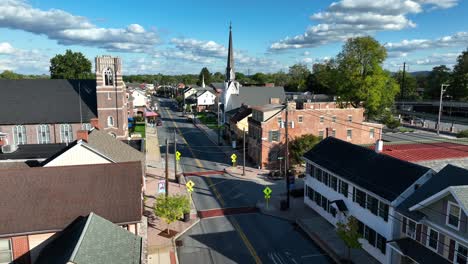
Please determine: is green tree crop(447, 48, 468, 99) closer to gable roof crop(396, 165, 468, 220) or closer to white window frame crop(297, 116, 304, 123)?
white window frame crop(297, 116, 304, 123)

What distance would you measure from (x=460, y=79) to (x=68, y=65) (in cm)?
10531

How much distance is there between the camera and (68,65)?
98250mm

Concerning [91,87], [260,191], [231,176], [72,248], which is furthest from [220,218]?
[91,87]

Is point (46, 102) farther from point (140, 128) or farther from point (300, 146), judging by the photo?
point (300, 146)

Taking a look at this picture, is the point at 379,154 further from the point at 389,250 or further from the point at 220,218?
the point at 220,218

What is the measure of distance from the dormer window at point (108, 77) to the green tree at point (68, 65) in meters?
52.7

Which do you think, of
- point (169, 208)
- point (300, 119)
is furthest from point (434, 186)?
point (300, 119)

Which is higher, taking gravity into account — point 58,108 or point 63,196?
point 58,108

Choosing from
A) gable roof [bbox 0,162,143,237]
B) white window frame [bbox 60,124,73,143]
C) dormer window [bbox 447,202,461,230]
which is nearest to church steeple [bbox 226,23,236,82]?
white window frame [bbox 60,124,73,143]

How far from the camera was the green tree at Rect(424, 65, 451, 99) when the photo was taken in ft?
337

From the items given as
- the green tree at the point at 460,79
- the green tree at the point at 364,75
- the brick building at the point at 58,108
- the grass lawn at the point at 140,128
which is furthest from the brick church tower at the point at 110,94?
the green tree at the point at 460,79

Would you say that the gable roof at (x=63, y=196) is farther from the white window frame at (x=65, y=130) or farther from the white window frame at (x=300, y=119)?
the white window frame at (x=65, y=130)

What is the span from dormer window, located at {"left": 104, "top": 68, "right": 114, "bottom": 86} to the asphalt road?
71.6 feet

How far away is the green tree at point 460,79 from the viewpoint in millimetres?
87438
